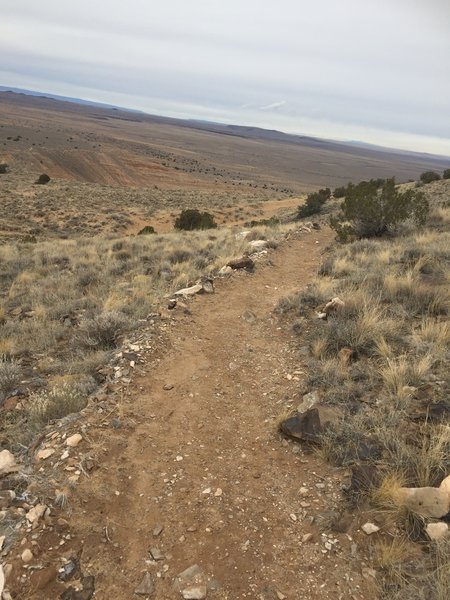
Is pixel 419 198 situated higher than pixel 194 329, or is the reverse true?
pixel 419 198

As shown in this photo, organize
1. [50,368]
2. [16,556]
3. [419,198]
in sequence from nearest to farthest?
[16,556] → [50,368] → [419,198]

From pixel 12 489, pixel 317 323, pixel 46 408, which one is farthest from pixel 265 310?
pixel 12 489

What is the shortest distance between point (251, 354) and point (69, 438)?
2.75 meters

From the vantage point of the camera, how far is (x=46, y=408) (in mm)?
4398

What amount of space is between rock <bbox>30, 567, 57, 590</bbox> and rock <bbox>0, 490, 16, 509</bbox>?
0.65 meters

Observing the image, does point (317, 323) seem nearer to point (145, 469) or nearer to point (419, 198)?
point (145, 469)

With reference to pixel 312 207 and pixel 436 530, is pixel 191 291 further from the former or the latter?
pixel 312 207

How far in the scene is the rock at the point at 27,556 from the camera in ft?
9.32

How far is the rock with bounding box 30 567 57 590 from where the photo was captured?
273 centimetres

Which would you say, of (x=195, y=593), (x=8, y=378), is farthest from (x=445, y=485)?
(x=8, y=378)

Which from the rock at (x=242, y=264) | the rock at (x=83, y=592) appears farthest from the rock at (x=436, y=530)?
the rock at (x=242, y=264)

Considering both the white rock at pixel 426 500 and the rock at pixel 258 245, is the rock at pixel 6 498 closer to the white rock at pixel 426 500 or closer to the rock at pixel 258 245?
the white rock at pixel 426 500

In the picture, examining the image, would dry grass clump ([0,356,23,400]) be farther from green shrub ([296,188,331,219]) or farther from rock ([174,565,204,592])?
green shrub ([296,188,331,219])

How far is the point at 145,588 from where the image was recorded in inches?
110
